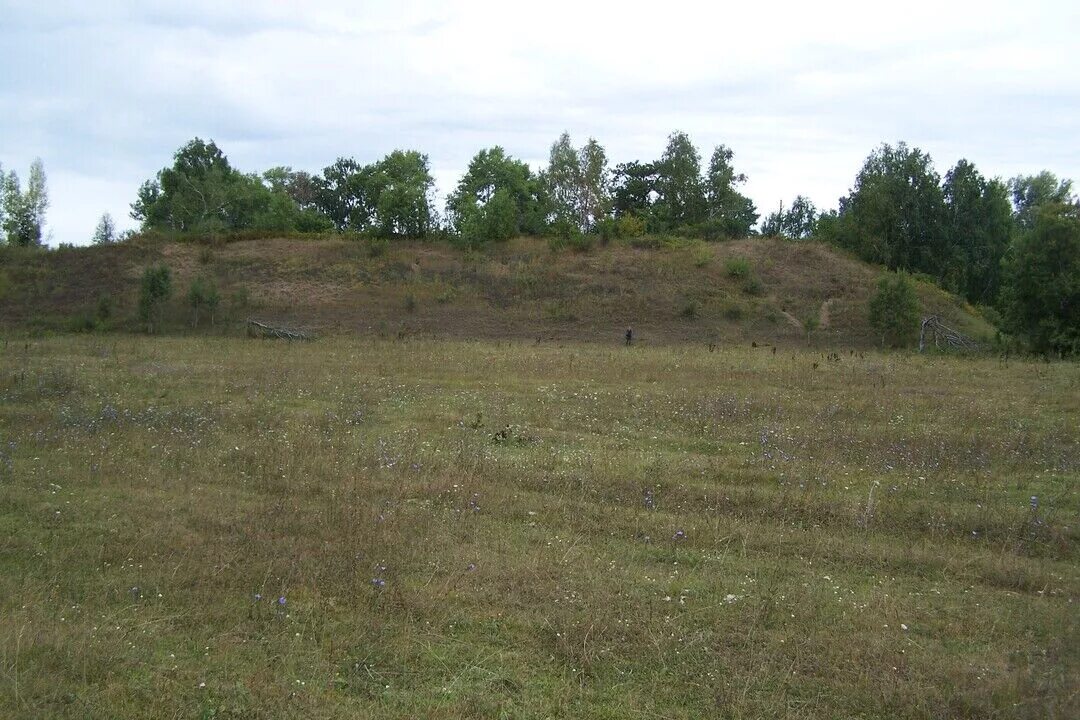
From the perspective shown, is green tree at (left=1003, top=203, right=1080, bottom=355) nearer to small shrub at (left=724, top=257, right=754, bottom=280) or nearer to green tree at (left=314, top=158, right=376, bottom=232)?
small shrub at (left=724, top=257, right=754, bottom=280)

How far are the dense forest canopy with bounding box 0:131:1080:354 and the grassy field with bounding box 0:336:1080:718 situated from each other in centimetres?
2655

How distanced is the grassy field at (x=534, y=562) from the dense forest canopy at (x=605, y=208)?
26.6 meters

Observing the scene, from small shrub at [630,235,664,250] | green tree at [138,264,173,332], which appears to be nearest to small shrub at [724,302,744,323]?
small shrub at [630,235,664,250]

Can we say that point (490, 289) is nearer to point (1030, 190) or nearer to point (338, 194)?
point (338, 194)

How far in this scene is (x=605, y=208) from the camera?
Answer: 69.7 meters

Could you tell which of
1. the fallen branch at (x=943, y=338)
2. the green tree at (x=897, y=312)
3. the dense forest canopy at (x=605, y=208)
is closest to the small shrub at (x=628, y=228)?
the dense forest canopy at (x=605, y=208)

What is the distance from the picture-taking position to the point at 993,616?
238 inches

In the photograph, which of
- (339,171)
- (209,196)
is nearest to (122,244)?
(209,196)

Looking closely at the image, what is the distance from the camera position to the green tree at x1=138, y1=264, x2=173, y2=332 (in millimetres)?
36812

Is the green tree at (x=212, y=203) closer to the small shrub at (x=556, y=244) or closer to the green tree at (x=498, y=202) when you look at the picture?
the green tree at (x=498, y=202)

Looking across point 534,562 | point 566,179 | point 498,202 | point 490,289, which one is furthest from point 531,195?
point 534,562

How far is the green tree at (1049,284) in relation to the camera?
1203 inches

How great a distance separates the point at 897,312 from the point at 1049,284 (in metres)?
6.12

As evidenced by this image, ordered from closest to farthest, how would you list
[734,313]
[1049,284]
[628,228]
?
[1049,284]
[734,313]
[628,228]
